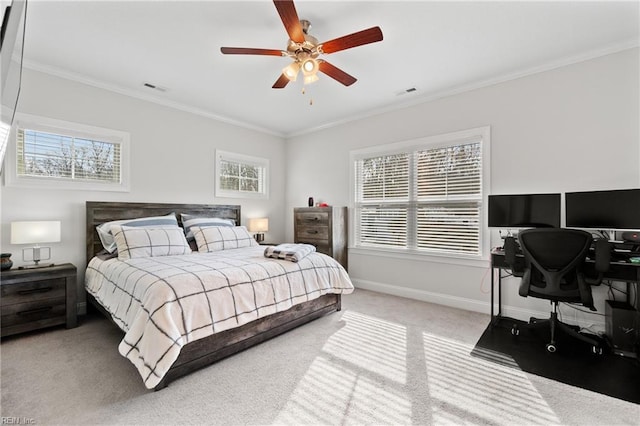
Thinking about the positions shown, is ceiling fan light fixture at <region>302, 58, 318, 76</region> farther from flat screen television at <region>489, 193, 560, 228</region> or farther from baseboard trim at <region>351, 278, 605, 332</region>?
baseboard trim at <region>351, 278, 605, 332</region>

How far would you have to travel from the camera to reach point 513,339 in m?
2.70

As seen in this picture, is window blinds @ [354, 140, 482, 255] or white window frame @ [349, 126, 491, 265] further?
window blinds @ [354, 140, 482, 255]

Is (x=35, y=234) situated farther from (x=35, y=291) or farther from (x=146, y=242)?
(x=146, y=242)

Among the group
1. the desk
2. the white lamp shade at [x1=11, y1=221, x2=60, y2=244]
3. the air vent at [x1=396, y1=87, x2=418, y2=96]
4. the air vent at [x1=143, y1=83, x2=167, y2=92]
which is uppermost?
the air vent at [x1=143, y1=83, x2=167, y2=92]

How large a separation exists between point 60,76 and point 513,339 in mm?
5369

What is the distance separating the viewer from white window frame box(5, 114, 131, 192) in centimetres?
296

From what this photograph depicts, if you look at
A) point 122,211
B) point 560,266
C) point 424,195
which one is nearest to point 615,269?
point 560,266

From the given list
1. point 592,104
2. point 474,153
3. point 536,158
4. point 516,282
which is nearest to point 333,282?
point 516,282

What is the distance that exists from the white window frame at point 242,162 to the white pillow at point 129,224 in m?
1.03

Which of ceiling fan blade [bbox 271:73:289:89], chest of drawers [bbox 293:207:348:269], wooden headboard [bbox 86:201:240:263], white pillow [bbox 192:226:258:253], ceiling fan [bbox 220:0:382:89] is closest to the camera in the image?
ceiling fan [bbox 220:0:382:89]

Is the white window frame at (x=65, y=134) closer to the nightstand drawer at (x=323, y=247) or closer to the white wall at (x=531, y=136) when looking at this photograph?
the nightstand drawer at (x=323, y=247)

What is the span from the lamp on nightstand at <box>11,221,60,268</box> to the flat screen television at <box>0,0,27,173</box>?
8.43 ft

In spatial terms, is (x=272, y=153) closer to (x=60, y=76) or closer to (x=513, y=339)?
(x=60, y=76)

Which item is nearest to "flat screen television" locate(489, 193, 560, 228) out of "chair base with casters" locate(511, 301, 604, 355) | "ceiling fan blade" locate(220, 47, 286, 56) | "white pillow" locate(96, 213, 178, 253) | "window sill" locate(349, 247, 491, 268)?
"window sill" locate(349, 247, 491, 268)
